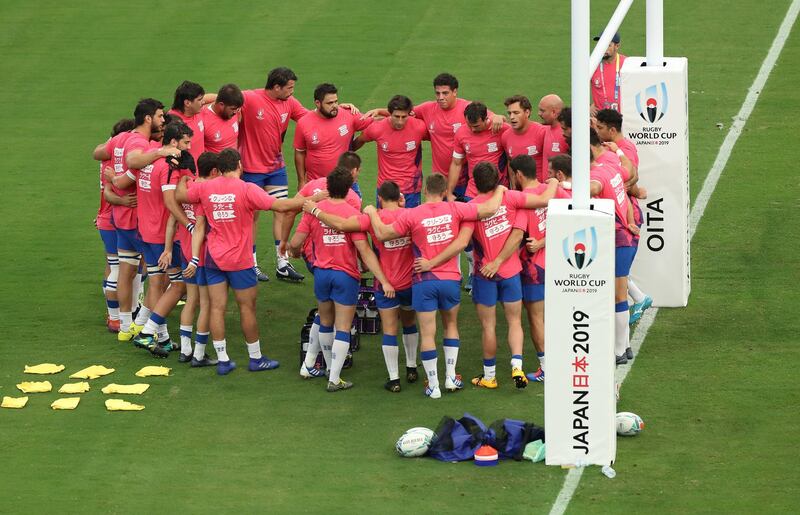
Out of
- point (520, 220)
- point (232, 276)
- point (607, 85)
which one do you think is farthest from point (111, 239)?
point (607, 85)

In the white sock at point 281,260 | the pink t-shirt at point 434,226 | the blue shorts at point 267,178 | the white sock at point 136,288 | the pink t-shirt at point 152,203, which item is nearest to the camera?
the pink t-shirt at point 434,226

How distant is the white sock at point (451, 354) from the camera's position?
14.0 metres

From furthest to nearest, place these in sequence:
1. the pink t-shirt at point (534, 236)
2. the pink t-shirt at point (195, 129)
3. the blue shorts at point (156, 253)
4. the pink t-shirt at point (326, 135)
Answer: the pink t-shirt at point (326, 135) < the pink t-shirt at point (195, 129) < the blue shorts at point (156, 253) < the pink t-shirt at point (534, 236)

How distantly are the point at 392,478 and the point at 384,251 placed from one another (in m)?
2.72

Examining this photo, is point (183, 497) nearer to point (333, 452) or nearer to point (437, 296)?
point (333, 452)

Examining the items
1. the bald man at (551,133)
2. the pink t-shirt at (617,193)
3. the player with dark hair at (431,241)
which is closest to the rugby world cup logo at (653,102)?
the bald man at (551,133)

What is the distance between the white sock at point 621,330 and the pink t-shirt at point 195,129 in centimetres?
507

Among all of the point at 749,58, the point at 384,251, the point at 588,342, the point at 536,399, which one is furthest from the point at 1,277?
the point at 749,58

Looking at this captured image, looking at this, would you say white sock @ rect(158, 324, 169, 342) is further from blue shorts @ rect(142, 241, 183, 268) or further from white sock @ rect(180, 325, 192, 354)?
blue shorts @ rect(142, 241, 183, 268)

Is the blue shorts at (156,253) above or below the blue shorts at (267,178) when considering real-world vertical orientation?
below

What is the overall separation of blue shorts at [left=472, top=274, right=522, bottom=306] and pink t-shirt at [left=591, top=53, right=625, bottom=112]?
16.4ft

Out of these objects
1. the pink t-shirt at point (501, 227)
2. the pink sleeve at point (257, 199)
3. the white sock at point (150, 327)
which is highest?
the pink sleeve at point (257, 199)

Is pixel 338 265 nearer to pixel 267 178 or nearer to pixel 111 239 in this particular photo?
pixel 111 239

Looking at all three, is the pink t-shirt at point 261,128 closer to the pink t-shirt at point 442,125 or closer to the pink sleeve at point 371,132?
the pink sleeve at point 371,132
